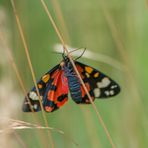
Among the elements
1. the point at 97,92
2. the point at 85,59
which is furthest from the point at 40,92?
the point at 85,59

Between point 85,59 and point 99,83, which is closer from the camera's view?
point 99,83

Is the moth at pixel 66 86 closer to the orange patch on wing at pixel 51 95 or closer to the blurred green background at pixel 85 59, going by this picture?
the orange patch on wing at pixel 51 95

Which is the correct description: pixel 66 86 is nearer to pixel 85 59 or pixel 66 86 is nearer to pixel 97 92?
pixel 97 92

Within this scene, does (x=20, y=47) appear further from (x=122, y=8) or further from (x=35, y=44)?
(x=122, y=8)

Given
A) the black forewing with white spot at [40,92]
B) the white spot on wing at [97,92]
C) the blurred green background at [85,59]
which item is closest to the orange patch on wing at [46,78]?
the black forewing with white spot at [40,92]

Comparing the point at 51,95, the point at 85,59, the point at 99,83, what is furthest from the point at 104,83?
the point at 85,59

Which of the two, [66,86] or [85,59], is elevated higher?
[85,59]

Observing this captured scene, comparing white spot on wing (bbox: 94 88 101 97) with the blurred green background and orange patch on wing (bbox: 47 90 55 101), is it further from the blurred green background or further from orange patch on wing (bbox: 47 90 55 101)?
the blurred green background

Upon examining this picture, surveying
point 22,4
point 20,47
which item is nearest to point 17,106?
point 20,47

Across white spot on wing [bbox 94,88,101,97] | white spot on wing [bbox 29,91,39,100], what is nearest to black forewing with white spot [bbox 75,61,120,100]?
white spot on wing [bbox 94,88,101,97]
